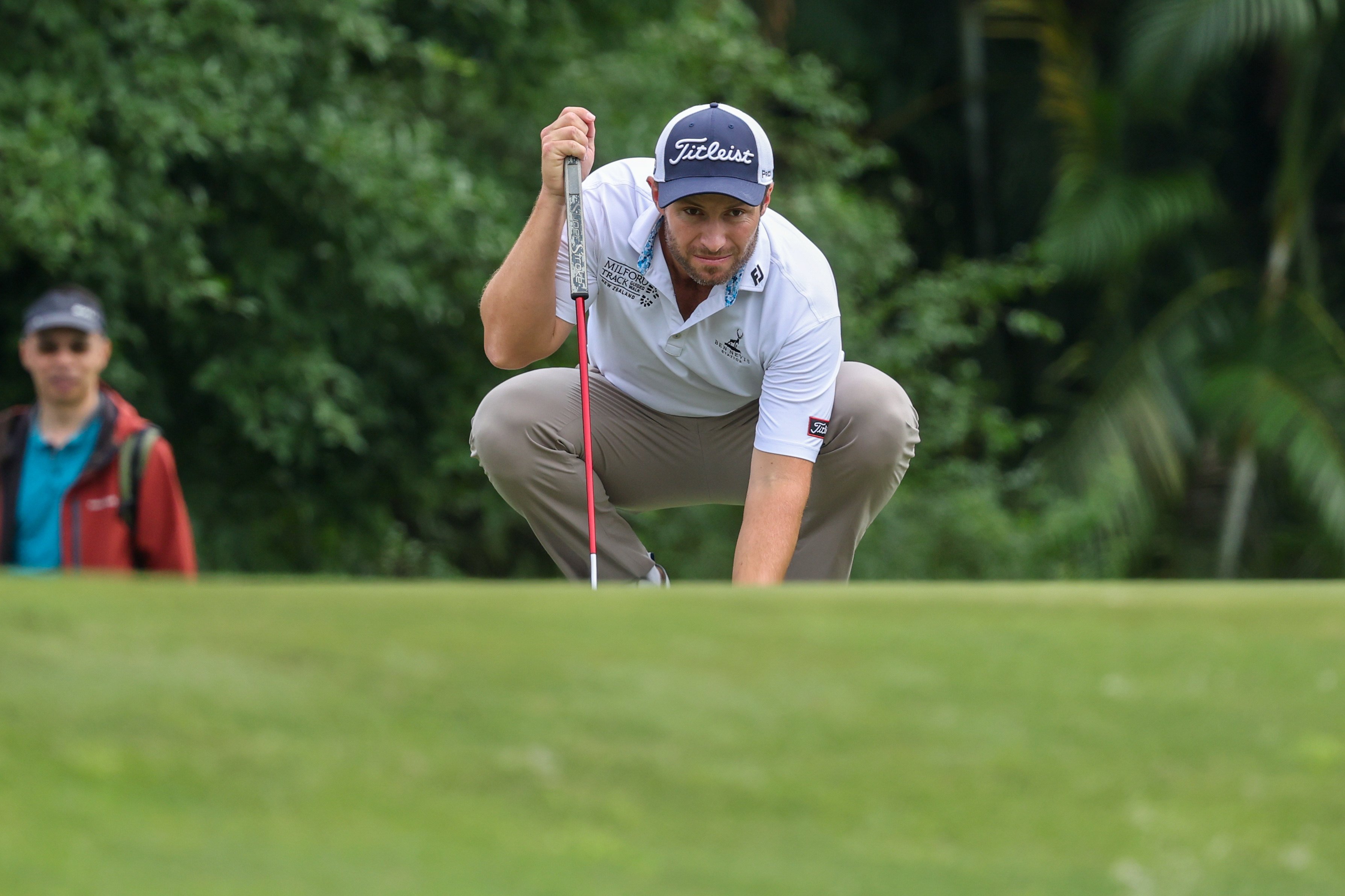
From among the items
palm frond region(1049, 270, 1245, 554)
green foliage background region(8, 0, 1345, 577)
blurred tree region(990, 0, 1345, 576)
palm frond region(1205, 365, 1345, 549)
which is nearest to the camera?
green foliage background region(8, 0, 1345, 577)

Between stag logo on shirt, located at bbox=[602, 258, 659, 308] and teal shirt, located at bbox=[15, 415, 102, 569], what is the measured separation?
1446 mm

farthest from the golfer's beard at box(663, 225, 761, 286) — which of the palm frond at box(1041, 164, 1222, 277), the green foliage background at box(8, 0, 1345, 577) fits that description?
the palm frond at box(1041, 164, 1222, 277)

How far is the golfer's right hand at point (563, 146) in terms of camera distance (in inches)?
159

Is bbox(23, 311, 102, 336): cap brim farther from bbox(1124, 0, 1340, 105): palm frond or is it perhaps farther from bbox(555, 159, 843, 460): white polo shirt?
bbox(1124, 0, 1340, 105): palm frond

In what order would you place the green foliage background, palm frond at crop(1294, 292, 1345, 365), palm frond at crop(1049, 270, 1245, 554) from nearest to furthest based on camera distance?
1. the green foliage background
2. palm frond at crop(1049, 270, 1245, 554)
3. palm frond at crop(1294, 292, 1345, 365)

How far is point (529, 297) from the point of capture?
13.7 feet

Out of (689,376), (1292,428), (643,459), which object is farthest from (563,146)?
(1292,428)

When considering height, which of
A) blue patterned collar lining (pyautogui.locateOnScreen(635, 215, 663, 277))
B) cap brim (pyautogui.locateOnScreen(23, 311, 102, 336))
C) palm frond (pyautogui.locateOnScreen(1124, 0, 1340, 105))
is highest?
palm frond (pyautogui.locateOnScreen(1124, 0, 1340, 105))

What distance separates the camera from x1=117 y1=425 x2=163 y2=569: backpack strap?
4336mm

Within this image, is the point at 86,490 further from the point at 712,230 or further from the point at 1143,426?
the point at 1143,426

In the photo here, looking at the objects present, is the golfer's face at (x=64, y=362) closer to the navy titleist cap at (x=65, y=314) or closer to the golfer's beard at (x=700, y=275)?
the navy titleist cap at (x=65, y=314)

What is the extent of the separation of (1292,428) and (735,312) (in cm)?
949

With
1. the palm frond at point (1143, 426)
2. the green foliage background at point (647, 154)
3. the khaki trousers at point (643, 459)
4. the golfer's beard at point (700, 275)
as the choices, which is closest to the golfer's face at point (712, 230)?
the golfer's beard at point (700, 275)

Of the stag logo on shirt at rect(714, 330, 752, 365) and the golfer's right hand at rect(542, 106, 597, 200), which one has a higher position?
the golfer's right hand at rect(542, 106, 597, 200)
